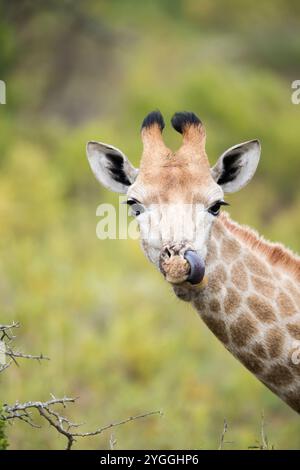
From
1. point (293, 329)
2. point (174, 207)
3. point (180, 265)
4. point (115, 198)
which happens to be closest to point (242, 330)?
point (293, 329)

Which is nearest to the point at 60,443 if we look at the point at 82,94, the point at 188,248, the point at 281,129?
the point at 188,248

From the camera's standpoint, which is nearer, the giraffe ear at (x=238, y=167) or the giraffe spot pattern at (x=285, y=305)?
the giraffe spot pattern at (x=285, y=305)

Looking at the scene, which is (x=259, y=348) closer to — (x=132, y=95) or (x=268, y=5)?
(x=132, y=95)

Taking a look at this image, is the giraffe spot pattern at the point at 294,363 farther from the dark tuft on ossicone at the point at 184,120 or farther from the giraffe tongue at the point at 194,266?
the dark tuft on ossicone at the point at 184,120

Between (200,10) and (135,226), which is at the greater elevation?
(200,10)

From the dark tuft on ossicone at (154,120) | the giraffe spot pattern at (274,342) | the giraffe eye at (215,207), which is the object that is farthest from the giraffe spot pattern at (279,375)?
the dark tuft on ossicone at (154,120)

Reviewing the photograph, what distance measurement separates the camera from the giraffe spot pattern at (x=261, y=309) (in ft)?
28.9

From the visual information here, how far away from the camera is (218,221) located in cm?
912

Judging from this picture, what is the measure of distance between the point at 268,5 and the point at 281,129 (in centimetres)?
1719

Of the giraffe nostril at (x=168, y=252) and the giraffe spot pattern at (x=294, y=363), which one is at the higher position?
the giraffe nostril at (x=168, y=252)

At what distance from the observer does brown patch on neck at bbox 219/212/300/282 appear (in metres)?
9.27

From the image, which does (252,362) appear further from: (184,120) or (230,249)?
(184,120)

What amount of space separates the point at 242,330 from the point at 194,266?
3.23 ft

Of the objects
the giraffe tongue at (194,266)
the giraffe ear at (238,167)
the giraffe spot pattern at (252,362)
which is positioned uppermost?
the giraffe ear at (238,167)
